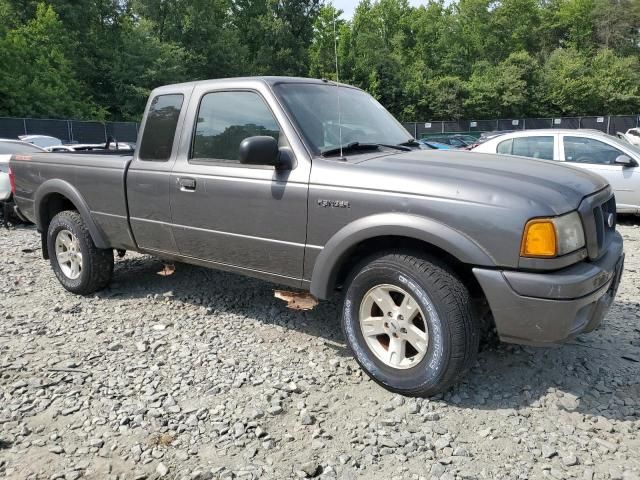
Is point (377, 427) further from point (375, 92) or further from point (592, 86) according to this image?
point (592, 86)

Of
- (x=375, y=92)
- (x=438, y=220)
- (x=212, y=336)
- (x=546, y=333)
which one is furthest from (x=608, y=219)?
(x=375, y=92)

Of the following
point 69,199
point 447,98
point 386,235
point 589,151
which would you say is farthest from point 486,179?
point 447,98

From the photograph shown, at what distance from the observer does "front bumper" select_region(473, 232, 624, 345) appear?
106 inches

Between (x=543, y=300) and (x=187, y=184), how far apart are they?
266 cm

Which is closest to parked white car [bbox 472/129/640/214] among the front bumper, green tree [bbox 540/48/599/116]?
the front bumper

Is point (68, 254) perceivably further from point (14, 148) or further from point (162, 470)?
point (14, 148)

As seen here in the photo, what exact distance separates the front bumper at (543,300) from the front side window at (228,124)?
1822 mm

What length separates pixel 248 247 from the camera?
377 cm

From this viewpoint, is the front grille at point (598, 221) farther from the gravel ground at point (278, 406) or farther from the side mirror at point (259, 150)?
the side mirror at point (259, 150)

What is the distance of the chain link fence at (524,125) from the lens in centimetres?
3788

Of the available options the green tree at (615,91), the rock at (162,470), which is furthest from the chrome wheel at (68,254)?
the green tree at (615,91)

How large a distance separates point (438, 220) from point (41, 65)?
35543mm

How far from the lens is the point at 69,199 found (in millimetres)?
5148

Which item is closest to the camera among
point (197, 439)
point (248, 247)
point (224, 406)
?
point (197, 439)
